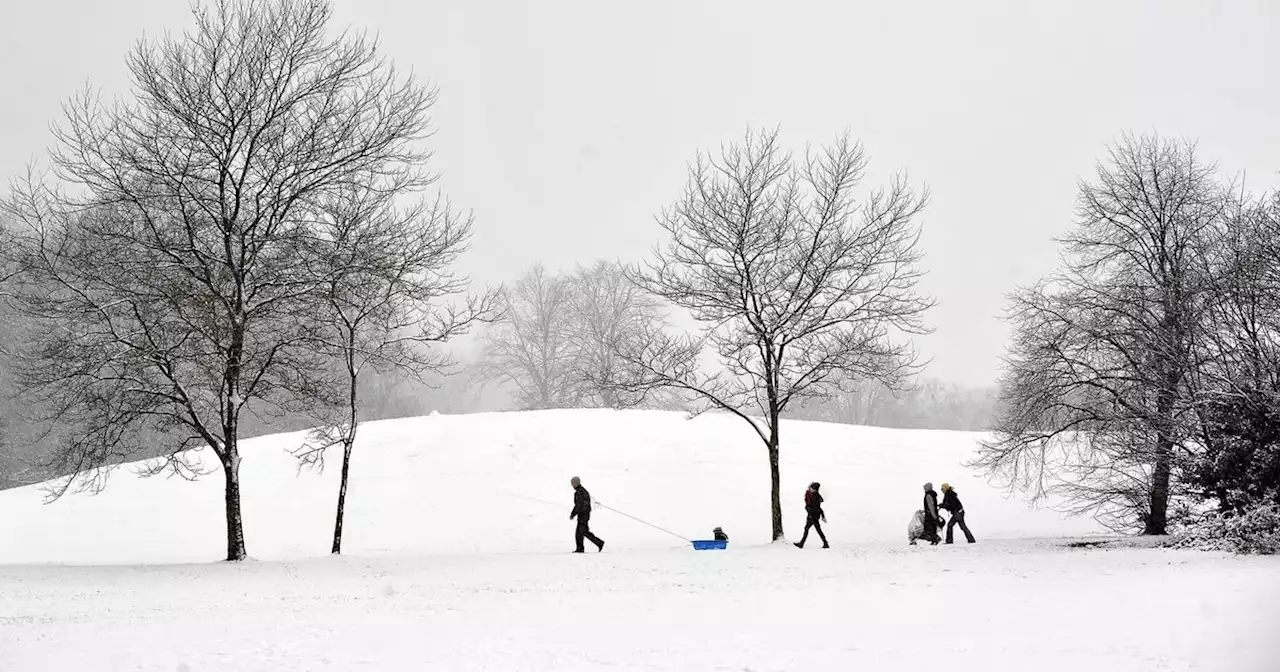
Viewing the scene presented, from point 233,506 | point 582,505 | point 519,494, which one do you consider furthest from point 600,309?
point 233,506

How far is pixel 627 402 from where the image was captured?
754 inches

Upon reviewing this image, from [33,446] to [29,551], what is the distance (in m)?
23.2

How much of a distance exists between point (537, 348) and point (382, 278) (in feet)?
121

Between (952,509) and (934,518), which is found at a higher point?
(952,509)

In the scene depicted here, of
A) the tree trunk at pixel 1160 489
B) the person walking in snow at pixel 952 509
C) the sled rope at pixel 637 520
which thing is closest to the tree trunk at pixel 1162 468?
the tree trunk at pixel 1160 489

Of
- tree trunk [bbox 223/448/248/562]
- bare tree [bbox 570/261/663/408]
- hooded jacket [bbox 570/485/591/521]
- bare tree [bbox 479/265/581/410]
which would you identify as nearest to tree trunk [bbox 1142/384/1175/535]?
hooded jacket [bbox 570/485/591/521]

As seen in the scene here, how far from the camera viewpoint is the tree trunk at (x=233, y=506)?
15.3 m

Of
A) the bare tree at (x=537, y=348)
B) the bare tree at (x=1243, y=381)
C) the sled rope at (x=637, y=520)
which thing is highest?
the bare tree at (x=537, y=348)

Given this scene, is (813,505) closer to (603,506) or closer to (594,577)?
(594,577)

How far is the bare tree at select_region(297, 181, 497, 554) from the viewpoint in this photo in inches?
606

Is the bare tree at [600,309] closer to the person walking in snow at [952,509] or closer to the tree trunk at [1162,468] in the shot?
the person walking in snow at [952,509]

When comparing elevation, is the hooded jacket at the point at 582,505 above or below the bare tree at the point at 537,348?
below

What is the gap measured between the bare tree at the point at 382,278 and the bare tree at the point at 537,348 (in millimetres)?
31064

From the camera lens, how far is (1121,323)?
695 inches
